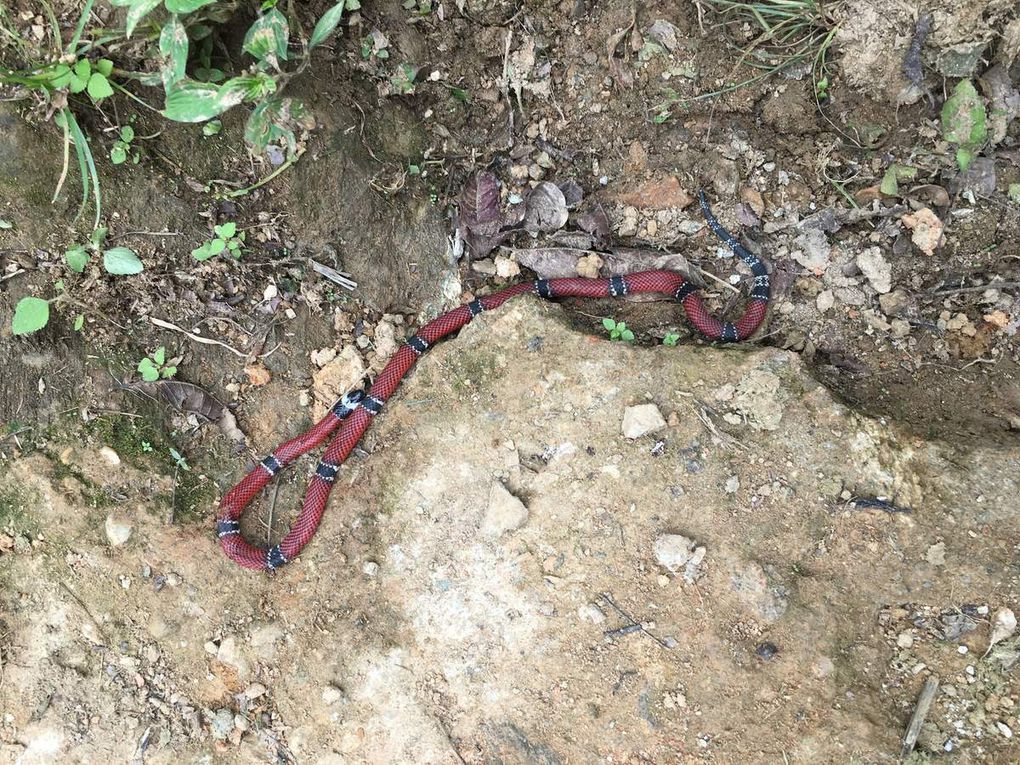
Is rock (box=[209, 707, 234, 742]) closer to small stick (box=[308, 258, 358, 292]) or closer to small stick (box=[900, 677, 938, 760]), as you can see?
small stick (box=[308, 258, 358, 292])

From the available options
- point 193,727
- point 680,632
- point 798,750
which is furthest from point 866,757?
point 193,727

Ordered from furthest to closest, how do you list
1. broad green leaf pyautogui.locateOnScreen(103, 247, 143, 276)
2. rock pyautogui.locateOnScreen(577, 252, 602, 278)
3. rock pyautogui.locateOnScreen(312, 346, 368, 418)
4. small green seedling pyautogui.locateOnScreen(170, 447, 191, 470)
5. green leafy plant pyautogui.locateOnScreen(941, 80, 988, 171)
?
rock pyautogui.locateOnScreen(577, 252, 602, 278)
rock pyautogui.locateOnScreen(312, 346, 368, 418)
small green seedling pyautogui.locateOnScreen(170, 447, 191, 470)
green leafy plant pyautogui.locateOnScreen(941, 80, 988, 171)
broad green leaf pyautogui.locateOnScreen(103, 247, 143, 276)

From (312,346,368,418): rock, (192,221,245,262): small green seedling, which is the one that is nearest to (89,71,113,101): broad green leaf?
(192,221,245,262): small green seedling

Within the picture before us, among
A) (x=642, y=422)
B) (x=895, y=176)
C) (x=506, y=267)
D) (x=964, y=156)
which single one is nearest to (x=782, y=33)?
(x=895, y=176)

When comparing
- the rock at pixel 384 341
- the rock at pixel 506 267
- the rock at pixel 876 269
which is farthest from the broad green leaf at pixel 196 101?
the rock at pixel 876 269

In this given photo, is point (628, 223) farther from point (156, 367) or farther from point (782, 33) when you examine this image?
point (156, 367)

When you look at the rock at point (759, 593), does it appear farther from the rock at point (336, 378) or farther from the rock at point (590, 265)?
the rock at point (336, 378)
